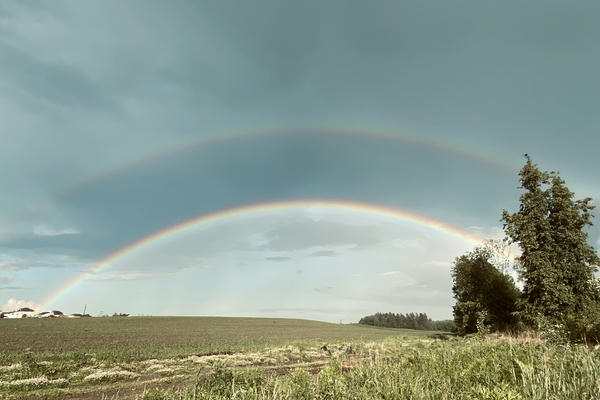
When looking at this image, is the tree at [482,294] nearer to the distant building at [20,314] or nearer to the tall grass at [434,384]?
the tall grass at [434,384]

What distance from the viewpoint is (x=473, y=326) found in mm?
48781

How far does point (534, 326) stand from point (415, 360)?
29919mm

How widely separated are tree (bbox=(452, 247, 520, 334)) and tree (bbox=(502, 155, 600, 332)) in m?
9.71

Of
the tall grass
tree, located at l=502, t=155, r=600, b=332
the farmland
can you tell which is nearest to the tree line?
tree, located at l=502, t=155, r=600, b=332

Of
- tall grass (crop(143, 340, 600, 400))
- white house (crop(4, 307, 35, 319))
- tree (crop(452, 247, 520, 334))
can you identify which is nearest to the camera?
tall grass (crop(143, 340, 600, 400))

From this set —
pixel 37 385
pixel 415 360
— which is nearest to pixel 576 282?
pixel 415 360

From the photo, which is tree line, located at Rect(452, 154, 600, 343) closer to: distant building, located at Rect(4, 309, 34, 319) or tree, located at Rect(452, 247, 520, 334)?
tree, located at Rect(452, 247, 520, 334)

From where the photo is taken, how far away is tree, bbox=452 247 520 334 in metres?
46.5

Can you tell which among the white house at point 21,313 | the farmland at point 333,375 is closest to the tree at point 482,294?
the farmland at point 333,375

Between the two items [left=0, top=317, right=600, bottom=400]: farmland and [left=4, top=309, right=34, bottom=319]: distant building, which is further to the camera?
[left=4, top=309, right=34, bottom=319]: distant building

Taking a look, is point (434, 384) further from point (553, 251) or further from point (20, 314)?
point (20, 314)

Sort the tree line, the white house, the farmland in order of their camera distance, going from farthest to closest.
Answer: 1. the white house
2. the tree line
3. the farmland

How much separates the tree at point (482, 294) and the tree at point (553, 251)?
971cm

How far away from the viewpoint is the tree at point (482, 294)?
153 ft
